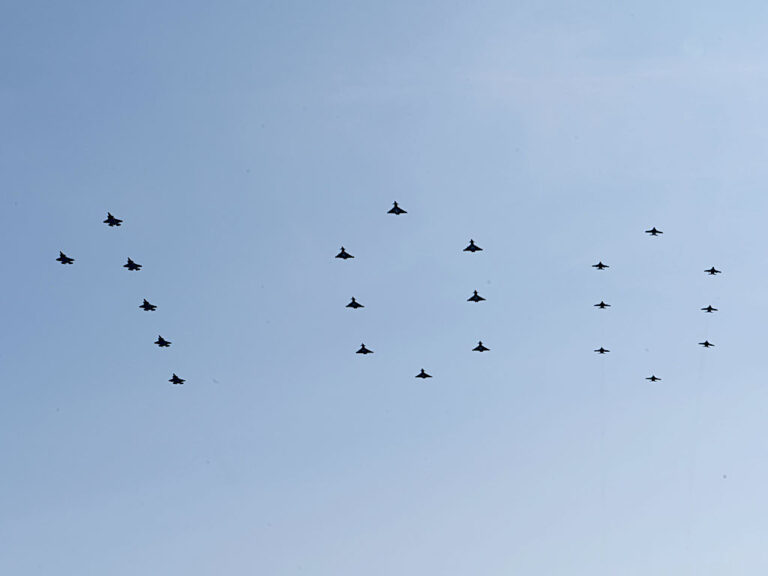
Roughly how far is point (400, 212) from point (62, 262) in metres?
60.4

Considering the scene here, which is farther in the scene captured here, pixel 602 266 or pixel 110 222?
pixel 602 266

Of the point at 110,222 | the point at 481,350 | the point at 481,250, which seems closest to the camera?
the point at 110,222

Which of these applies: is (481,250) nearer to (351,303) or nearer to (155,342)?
(351,303)

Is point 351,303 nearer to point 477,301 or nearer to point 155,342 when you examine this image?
point 477,301

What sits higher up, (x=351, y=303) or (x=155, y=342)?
(x=351, y=303)

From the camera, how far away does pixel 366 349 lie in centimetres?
19100

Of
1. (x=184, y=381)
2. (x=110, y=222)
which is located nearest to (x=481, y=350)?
(x=184, y=381)

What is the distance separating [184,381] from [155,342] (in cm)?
1398

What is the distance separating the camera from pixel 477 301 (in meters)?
180

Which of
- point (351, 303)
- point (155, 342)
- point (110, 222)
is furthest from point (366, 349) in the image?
point (110, 222)

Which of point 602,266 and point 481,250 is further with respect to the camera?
point 602,266

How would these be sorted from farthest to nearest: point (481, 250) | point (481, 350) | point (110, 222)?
point (481, 350) → point (481, 250) → point (110, 222)

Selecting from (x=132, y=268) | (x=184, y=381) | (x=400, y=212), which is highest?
(x=400, y=212)

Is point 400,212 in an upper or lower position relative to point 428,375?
upper
